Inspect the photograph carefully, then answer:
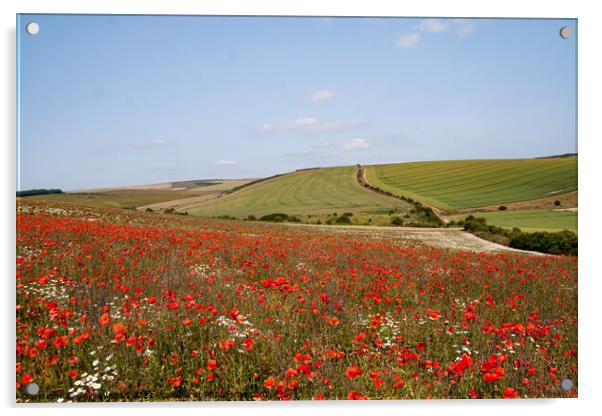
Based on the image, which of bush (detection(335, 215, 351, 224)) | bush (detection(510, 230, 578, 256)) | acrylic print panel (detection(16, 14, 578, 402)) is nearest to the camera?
acrylic print panel (detection(16, 14, 578, 402))

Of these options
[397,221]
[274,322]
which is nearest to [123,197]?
[274,322]

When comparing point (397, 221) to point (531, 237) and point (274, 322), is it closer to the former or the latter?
point (531, 237)

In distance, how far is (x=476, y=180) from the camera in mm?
5387

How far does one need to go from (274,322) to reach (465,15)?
14.4 ft

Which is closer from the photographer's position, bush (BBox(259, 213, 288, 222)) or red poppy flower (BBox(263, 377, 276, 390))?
red poppy flower (BBox(263, 377, 276, 390))

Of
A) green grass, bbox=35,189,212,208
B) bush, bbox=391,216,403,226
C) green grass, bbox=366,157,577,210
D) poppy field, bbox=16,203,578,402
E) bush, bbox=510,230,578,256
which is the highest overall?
green grass, bbox=366,157,577,210

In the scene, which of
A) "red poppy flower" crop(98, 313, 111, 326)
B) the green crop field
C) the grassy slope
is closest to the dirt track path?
the green crop field

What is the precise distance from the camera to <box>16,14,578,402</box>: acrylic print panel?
15.4 feet

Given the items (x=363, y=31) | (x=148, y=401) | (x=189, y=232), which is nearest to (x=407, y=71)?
(x=363, y=31)

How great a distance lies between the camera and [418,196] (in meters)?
6.07

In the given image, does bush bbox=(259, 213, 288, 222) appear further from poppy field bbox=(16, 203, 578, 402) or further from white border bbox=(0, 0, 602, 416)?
white border bbox=(0, 0, 602, 416)

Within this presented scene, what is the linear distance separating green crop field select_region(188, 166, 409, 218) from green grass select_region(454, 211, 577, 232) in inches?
49.1

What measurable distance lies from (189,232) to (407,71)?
3.63 m

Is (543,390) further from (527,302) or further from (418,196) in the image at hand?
(418,196)
